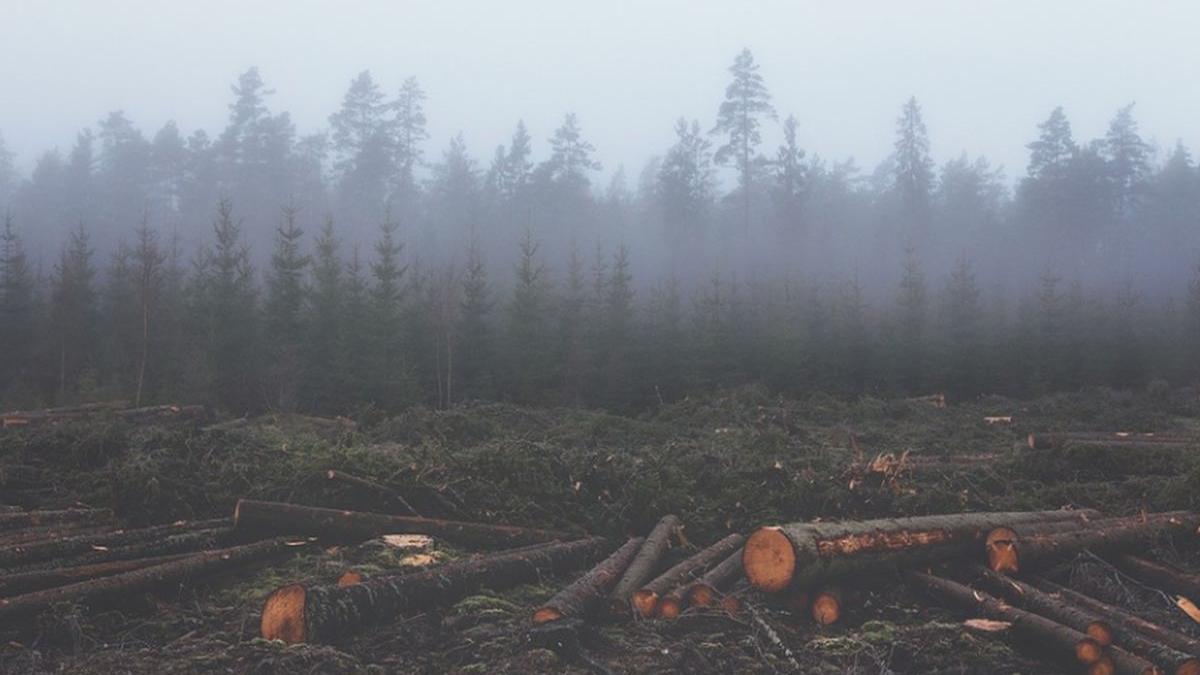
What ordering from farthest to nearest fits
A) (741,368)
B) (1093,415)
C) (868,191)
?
(868,191), (741,368), (1093,415)

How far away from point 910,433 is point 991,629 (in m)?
12.1

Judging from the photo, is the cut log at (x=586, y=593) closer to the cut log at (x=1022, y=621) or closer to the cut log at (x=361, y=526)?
the cut log at (x=361, y=526)

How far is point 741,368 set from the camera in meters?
28.9

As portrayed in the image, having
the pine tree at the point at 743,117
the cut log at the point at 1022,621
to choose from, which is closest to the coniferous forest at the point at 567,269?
the pine tree at the point at 743,117

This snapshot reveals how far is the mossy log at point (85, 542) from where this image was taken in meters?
6.08

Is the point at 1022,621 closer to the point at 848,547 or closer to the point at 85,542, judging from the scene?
the point at 848,547

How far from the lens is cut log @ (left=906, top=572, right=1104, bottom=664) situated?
15.1ft

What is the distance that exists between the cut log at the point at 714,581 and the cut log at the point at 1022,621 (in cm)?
148

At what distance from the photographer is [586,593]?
5629 mm

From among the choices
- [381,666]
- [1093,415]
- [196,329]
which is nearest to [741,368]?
[1093,415]

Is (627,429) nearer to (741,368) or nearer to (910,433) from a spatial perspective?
(910,433)

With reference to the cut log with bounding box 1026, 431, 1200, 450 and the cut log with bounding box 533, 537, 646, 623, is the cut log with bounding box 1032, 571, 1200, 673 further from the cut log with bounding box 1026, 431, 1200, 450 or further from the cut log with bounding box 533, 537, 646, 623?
the cut log with bounding box 1026, 431, 1200, 450

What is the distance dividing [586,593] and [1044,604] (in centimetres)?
339

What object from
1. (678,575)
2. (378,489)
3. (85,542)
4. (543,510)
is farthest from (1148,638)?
(85,542)
